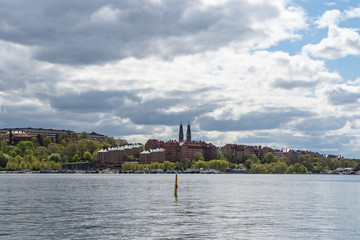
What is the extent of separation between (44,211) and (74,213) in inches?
146

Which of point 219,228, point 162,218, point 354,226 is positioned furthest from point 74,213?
point 354,226

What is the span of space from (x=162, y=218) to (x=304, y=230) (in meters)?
13.4

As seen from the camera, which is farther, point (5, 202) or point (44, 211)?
point (5, 202)

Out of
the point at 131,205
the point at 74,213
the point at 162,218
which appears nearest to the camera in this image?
the point at 162,218

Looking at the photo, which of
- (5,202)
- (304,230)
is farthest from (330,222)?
(5,202)

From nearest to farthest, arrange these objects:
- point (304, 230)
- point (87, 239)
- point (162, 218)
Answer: point (87, 239) → point (304, 230) → point (162, 218)

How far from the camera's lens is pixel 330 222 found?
45.3m

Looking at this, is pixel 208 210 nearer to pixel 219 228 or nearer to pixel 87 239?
pixel 219 228

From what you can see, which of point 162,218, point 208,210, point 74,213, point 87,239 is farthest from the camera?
point 208,210

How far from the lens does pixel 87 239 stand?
34.0 meters

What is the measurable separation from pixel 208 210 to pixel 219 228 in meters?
13.8

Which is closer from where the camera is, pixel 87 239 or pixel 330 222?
pixel 87 239

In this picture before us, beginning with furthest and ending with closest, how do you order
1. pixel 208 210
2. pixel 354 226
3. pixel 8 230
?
pixel 208 210 → pixel 354 226 → pixel 8 230

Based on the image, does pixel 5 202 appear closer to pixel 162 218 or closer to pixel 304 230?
pixel 162 218
